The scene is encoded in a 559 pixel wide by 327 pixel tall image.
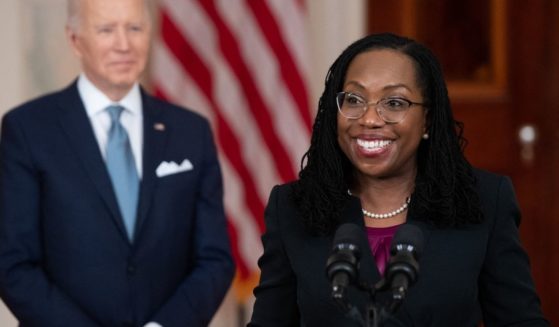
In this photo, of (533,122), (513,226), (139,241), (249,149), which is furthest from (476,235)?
(533,122)

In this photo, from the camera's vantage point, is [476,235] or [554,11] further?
[554,11]

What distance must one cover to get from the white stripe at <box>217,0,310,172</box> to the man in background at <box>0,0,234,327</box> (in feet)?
4.98

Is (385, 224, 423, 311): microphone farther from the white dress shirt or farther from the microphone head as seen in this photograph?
the white dress shirt

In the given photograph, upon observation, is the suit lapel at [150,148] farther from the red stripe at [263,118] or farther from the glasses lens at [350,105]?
the red stripe at [263,118]

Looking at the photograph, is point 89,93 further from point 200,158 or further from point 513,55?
point 513,55

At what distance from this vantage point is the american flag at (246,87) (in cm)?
575

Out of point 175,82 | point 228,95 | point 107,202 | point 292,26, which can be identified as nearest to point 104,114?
point 107,202

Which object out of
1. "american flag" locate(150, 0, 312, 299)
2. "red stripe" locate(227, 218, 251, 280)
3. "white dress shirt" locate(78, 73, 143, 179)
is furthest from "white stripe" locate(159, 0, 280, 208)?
"white dress shirt" locate(78, 73, 143, 179)

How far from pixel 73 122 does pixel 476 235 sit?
1350 millimetres

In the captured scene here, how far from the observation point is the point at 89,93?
423 cm

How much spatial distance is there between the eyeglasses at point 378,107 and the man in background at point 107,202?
1031 millimetres

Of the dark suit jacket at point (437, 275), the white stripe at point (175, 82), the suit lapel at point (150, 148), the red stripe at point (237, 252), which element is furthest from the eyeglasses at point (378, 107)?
the red stripe at point (237, 252)

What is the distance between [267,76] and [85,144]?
5.74 feet

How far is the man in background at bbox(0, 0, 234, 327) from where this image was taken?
13.5ft
